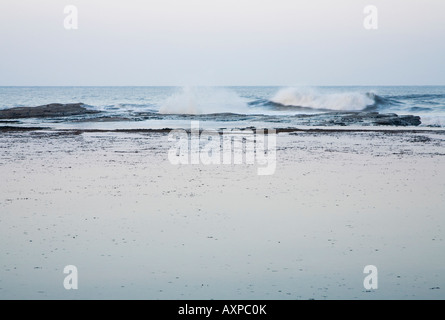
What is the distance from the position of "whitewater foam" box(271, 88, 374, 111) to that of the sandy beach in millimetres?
41173

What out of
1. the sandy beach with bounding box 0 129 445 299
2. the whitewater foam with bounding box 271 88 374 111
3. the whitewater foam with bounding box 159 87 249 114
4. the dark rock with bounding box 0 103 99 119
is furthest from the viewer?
the whitewater foam with bounding box 271 88 374 111

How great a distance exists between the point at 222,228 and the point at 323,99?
5213 cm

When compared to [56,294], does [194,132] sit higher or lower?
higher

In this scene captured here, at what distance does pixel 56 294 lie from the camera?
5.77 m

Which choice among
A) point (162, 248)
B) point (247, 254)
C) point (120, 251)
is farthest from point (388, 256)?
point (120, 251)

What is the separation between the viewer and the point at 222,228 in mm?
8320

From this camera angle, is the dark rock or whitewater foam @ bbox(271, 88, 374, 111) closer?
the dark rock

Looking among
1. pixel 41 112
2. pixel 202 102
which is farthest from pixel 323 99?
pixel 41 112

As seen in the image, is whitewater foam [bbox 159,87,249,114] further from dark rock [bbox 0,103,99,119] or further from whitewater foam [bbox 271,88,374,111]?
dark rock [bbox 0,103,99,119]

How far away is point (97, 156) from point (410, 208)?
390 inches

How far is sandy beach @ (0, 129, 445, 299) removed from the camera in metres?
6.05

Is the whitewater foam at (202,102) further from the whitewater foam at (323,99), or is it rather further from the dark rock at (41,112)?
the dark rock at (41,112)

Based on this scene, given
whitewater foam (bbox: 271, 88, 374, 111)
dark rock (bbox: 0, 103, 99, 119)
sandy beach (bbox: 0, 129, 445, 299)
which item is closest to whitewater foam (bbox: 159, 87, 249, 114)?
whitewater foam (bbox: 271, 88, 374, 111)
